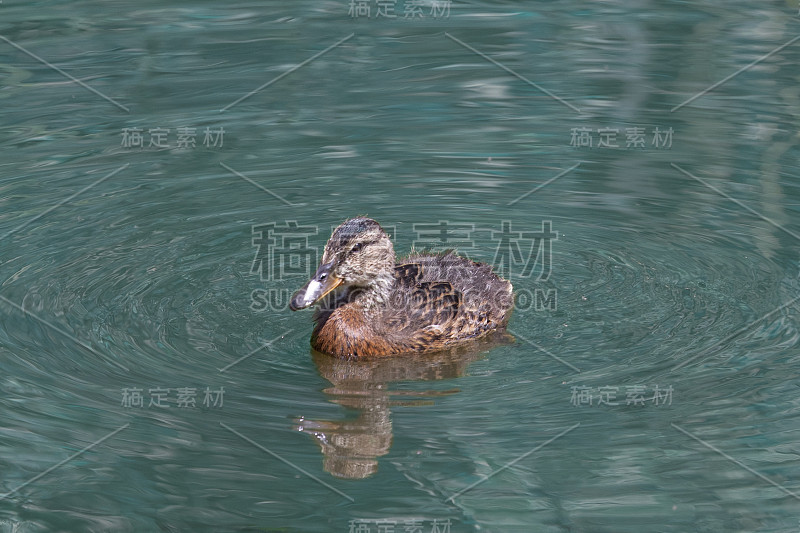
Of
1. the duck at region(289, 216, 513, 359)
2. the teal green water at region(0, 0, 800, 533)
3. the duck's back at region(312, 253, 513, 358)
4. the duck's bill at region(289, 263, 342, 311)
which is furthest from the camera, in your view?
the duck's back at region(312, 253, 513, 358)

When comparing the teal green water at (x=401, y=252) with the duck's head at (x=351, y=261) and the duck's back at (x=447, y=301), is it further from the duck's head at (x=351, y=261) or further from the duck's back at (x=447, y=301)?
the duck's head at (x=351, y=261)

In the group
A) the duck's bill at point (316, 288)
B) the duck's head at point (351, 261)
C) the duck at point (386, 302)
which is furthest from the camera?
the duck at point (386, 302)

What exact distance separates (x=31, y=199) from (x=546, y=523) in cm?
570

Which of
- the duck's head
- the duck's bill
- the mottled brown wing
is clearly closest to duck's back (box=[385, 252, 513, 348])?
the mottled brown wing

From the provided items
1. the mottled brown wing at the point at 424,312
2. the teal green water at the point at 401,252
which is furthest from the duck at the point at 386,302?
the teal green water at the point at 401,252

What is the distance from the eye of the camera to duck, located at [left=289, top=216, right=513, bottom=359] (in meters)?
7.33

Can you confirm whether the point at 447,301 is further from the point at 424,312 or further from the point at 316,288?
the point at 316,288

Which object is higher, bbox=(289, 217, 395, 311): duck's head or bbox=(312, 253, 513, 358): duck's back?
bbox=(289, 217, 395, 311): duck's head

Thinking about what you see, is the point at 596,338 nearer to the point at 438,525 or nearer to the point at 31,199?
the point at 438,525

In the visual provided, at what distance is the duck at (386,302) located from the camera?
7328 mm

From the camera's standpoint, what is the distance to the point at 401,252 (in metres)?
9.07

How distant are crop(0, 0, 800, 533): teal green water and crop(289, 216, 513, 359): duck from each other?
0.18 metres

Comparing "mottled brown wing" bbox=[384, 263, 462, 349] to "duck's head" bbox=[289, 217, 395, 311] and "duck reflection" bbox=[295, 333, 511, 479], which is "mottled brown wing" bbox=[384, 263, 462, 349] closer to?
"duck reflection" bbox=[295, 333, 511, 479]

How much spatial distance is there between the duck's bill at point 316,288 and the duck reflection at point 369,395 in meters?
0.52
